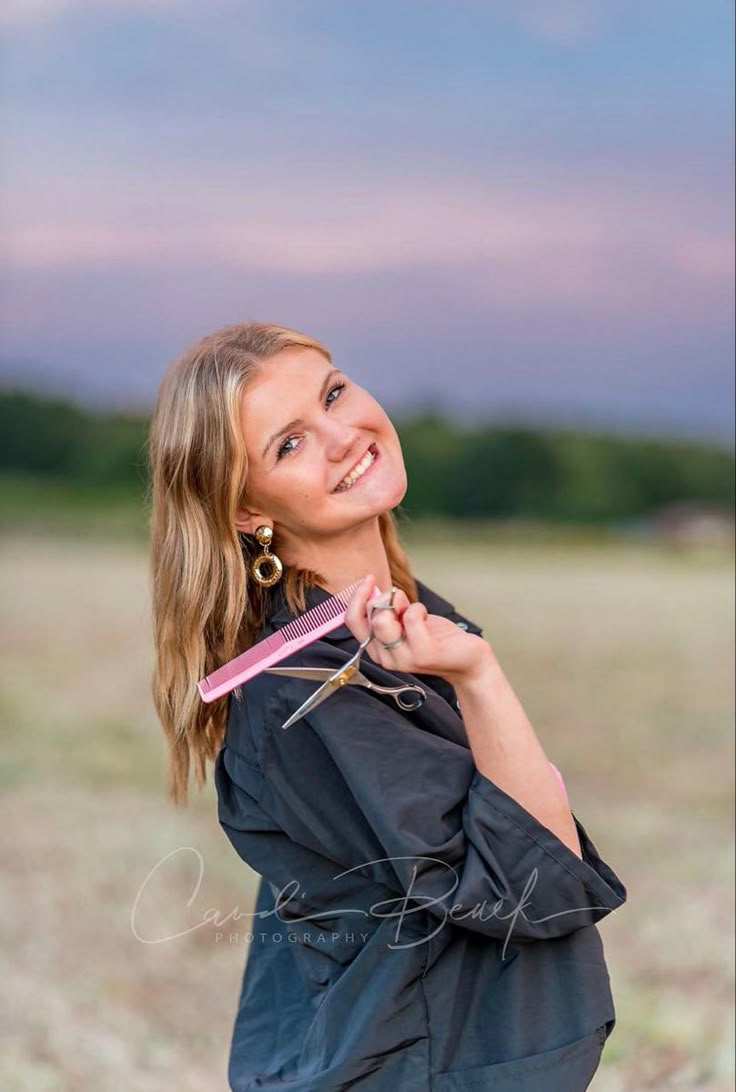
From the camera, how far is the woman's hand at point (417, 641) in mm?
1268

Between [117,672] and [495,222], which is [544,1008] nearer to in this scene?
[117,672]

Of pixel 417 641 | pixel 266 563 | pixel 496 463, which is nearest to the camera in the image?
pixel 417 641

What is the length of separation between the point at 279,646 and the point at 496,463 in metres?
5.35

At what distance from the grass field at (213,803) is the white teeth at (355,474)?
3.10ft

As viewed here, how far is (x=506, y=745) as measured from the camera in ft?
4.32

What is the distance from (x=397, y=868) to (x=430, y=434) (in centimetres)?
536

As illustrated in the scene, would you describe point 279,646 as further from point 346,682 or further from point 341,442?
point 341,442

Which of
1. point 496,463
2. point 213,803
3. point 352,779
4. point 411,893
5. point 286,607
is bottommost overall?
point 213,803

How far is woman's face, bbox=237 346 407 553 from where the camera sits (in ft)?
4.97

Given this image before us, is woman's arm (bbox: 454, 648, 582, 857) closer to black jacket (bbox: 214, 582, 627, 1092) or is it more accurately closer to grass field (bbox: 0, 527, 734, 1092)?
black jacket (bbox: 214, 582, 627, 1092)

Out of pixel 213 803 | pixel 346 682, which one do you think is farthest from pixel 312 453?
pixel 213 803

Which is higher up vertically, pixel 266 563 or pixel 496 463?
pixel 266 563

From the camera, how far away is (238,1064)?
1.64m

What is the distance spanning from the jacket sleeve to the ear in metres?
0.25
